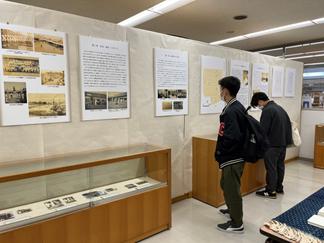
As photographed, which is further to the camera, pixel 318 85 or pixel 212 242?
pixel 318 85

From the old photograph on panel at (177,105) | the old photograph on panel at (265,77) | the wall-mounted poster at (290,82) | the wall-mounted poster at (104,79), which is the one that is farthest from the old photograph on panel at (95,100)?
the wall-mounted poster at (290,82)

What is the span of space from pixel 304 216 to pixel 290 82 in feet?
14.2

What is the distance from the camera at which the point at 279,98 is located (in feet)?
17.3

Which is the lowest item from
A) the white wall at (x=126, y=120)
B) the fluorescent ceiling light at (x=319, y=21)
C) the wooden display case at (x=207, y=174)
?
the wooden display case at (x=207, y=174)

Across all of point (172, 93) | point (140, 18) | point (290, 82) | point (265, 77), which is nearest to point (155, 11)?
point (140, 18)

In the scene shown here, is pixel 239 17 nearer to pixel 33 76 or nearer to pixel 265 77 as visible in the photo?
pixel 265 77

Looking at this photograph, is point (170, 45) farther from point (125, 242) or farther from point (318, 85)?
point (318, 85)

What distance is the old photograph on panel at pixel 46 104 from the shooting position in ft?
7.26

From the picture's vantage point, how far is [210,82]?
378 centimetres

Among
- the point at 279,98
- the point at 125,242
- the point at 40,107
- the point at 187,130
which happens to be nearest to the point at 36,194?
the point at 40,107

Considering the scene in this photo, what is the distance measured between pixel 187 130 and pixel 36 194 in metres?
2.11

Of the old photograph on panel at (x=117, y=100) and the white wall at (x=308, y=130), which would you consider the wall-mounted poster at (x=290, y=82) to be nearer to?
the white wall at (x=308, y=130)

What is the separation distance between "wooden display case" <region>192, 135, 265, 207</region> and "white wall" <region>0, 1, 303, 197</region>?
116 mm

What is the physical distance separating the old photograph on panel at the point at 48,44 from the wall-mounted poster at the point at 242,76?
2.79 meters
